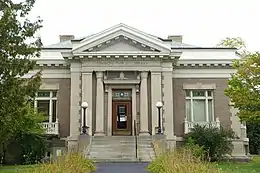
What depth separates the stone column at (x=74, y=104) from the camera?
28.1 meters

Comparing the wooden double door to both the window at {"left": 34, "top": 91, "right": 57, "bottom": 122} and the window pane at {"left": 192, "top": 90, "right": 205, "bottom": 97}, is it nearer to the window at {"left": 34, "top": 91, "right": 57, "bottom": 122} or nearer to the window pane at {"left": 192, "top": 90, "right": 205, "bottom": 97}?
the window at {"left": 34, "top": 91, "right": 57, "bottom": 122}

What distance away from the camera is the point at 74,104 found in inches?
1130

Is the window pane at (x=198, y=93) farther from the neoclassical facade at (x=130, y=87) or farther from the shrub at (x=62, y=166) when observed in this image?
the shrub at (x=62, y=166)

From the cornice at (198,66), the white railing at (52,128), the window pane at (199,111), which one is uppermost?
the cornice at (198,66)

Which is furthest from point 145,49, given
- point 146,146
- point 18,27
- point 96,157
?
point 18,27

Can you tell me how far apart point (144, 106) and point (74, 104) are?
5.02 meters

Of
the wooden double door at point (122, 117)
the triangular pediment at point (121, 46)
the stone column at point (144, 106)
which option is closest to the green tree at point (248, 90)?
the stone column at point (144, 106)

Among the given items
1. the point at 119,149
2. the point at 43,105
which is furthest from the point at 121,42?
the point at 119,149

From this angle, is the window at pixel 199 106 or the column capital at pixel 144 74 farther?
the window at pixel 199 106

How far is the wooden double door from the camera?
29250 mm

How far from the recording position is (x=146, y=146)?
24.9 m

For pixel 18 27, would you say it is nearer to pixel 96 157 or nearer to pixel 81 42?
pixel 96 157

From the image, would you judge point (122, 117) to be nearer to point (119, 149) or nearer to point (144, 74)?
point (144, 74)

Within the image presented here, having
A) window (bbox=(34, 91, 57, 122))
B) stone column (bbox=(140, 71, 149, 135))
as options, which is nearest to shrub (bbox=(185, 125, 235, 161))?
stone column (bbox=(140, 71, 149, 135))
